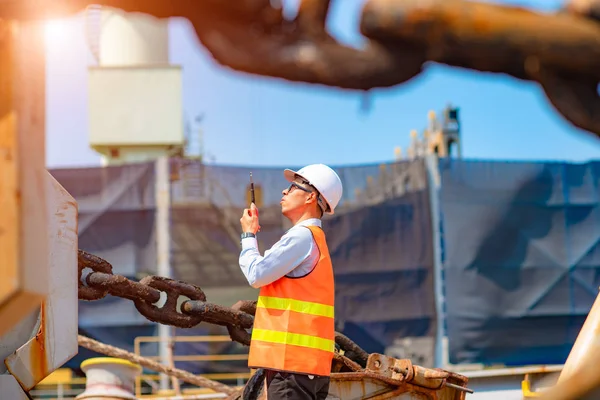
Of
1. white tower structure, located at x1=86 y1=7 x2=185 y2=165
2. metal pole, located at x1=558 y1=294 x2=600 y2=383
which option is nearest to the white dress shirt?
metal pole, located at x1=558 y1=294 x2=600 y2=383

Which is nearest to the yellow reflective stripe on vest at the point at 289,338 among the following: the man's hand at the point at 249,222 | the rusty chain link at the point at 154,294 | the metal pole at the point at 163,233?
the man's hand at the point at 249,222

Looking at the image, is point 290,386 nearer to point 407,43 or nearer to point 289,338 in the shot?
point 289,338

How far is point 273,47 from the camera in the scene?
1.23 m

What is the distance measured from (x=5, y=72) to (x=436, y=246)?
960 centimetres

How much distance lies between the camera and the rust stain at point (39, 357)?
3451 mm

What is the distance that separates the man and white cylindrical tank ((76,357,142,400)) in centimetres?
210

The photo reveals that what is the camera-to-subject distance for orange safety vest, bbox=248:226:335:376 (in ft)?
10.9

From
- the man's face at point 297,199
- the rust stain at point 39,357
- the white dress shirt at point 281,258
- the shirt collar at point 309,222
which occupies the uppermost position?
the man's face at point 297,199

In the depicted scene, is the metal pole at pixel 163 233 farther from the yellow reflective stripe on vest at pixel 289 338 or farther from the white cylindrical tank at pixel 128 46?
the white cylindrical tank at pixel 128 46

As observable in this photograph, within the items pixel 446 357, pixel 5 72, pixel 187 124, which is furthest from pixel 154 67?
pixel 5 72

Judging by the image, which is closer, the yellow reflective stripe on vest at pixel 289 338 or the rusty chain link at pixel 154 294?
the yellow reflective stripe on vest at pixel 289 338

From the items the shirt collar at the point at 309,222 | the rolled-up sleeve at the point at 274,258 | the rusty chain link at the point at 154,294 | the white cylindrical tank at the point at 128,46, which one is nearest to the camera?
the rolled-up sleeve at the point at 274,258

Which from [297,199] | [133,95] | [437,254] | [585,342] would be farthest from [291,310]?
[133,95]

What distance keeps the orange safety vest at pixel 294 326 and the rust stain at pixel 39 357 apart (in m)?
0.82
